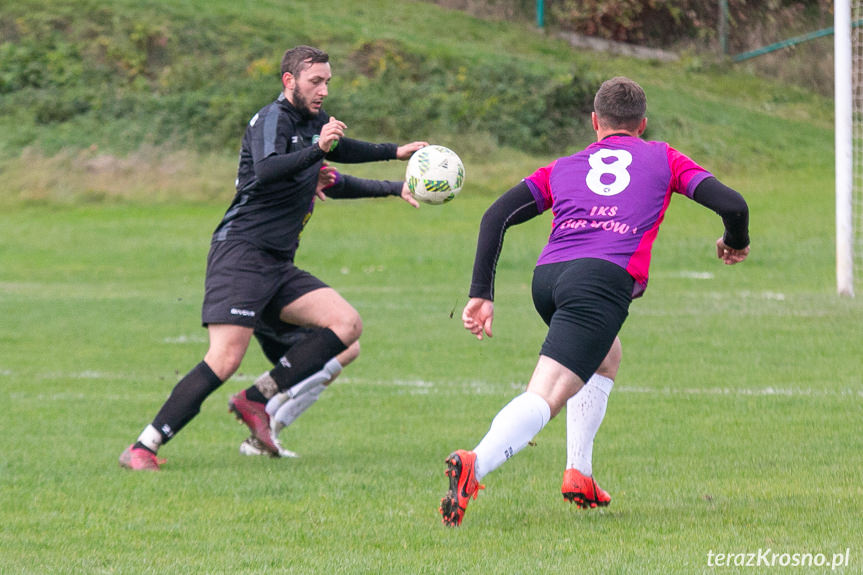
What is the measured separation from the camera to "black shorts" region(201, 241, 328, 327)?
676 cm

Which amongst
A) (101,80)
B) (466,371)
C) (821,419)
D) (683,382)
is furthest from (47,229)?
(821,419)

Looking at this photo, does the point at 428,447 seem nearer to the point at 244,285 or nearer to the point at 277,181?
the point at 244,285

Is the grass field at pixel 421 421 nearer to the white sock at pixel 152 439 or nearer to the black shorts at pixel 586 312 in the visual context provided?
the white sock at pixel 152 439

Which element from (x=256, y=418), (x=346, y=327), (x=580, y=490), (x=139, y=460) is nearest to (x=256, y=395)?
(x=256, y=418)

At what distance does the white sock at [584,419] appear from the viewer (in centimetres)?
528

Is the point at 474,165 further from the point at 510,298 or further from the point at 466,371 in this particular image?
the point at 466,371

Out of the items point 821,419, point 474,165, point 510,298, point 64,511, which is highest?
point 64,511

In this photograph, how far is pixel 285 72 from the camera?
6.85 metres

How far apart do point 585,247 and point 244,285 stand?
2.38 m

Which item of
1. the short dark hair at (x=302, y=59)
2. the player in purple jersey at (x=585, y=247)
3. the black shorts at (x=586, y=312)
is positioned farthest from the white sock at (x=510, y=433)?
the short dark hair at (x=302, y=59)

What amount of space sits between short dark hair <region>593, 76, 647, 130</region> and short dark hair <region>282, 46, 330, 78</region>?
2018 mm

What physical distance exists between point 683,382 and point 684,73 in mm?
26279

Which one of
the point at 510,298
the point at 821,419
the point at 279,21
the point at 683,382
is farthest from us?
the point at 279,21

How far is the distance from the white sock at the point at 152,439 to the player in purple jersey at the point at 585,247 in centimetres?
225
